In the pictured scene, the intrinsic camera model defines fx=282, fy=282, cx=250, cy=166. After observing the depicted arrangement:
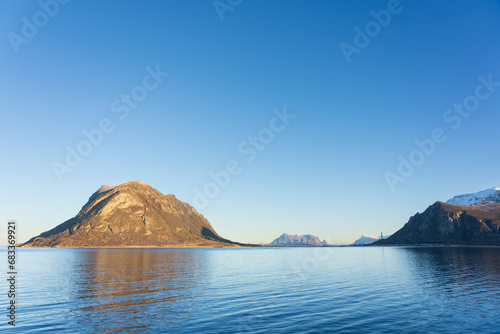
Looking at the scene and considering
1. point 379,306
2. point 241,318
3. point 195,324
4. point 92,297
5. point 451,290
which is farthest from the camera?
point 451,290

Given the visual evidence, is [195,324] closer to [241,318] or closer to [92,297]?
[241,318]

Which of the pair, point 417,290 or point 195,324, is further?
point 417,290

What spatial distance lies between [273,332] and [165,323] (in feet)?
40.4

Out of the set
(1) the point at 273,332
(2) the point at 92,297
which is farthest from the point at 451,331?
(2) the point at 92,297

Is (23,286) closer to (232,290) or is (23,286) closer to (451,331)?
(232,290)

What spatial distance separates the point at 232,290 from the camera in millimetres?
53281

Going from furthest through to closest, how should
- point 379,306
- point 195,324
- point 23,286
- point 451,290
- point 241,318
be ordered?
1. point 23,286
2. point 451,290
3. point 379,306
4. point 241,318
5. point 195,324

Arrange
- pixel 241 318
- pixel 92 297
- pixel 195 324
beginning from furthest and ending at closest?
pixel 92 297 → pixel 241 318 → pixel 195 324

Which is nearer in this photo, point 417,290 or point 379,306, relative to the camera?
point 379,306

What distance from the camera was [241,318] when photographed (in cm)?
3384

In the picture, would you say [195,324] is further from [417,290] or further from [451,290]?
[451,290]

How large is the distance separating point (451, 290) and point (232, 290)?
39794mm

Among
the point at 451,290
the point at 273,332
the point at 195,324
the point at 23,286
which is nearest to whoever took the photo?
the point at 273,332

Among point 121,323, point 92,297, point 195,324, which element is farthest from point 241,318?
point 92,297
